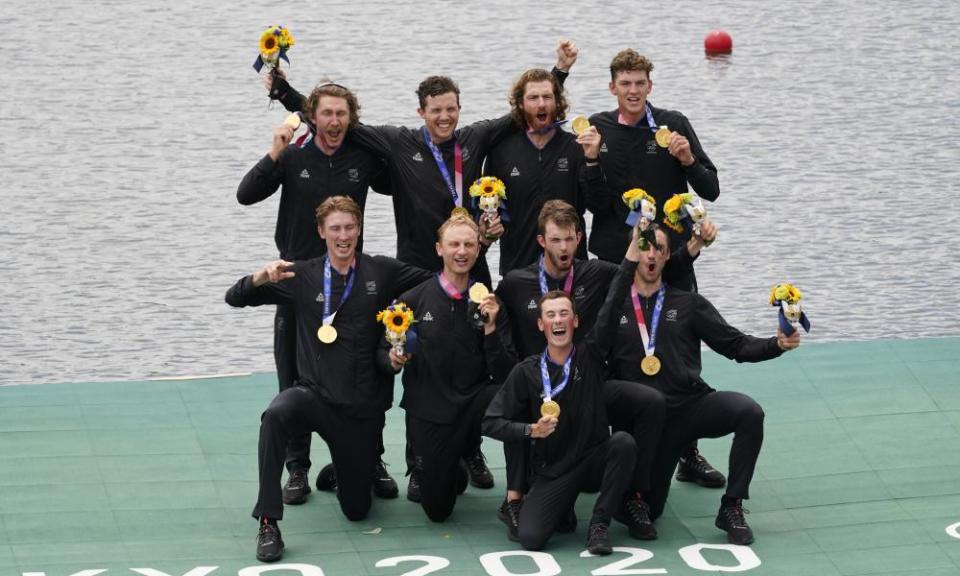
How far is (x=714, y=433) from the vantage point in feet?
31.6

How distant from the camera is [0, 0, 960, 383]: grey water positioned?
13289 millimetres

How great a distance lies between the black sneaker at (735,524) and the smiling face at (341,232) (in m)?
2.20

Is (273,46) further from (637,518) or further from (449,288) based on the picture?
(637,518)

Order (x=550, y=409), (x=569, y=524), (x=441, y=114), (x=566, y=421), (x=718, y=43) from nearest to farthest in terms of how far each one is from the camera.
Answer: (x=550, y=409) → (x=566, y=421) → (x=569, y=524) → (x=441, y=114) → (x=718, y=43)

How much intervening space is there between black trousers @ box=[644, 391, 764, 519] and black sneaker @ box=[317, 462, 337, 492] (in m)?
1.64

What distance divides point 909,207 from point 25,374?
23.3ft

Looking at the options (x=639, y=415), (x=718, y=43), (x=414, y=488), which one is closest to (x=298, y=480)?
(x=414, y=488)

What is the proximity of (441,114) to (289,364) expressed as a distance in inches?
58.9

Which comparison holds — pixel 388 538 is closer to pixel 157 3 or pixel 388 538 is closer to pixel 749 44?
pixel 749 44

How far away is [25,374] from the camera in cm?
1199

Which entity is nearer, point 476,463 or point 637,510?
point 637,510

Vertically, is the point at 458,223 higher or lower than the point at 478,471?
higher

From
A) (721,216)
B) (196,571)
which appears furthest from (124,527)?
(721,216)

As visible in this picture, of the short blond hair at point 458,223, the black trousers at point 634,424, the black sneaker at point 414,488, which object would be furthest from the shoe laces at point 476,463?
the short blond hair at point 458,223
